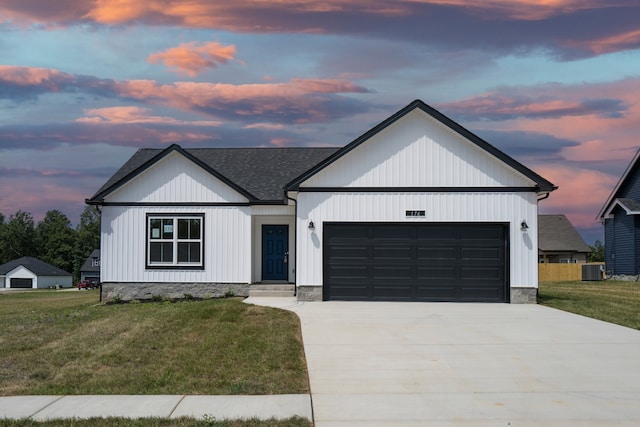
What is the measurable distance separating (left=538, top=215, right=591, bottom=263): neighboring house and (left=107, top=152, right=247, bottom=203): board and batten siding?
118 ft

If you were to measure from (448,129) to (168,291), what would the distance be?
1079 centimetres

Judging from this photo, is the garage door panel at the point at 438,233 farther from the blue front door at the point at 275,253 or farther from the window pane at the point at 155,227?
the window pane at the point at 155,227

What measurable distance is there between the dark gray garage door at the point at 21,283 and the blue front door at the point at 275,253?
7691 centimetres

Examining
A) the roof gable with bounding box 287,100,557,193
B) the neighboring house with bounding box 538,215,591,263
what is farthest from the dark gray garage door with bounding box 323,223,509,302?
the neighboring house with bounding box 538,215,591,263

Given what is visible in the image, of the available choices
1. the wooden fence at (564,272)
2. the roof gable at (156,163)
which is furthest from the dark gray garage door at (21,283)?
the roof gable at (156,163)

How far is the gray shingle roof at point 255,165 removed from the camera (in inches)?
912

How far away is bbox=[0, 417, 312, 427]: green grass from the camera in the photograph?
7.29 m

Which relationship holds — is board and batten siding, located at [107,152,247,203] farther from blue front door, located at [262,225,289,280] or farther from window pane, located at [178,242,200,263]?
blue front door, located at [262,225,289,280]

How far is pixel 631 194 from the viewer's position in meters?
36.4

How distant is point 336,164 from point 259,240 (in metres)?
5.09

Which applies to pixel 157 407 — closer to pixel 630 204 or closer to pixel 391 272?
pixel 391 272

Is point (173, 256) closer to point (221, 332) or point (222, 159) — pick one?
point (222, 159)

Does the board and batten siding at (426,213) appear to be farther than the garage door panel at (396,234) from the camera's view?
No

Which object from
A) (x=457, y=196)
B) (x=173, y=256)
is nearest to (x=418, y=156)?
(x=457, y=196)
